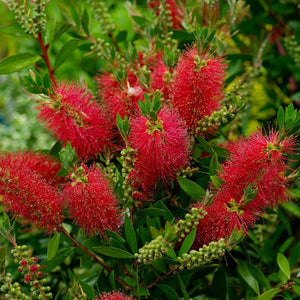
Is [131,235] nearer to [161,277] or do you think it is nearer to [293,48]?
[161,277]

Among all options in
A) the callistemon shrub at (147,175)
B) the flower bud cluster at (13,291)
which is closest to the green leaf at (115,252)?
the callistemon shrub at (147,175)

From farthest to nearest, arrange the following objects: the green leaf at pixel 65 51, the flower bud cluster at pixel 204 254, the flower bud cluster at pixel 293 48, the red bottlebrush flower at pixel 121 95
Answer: the flower bud cluster at pixel 293 48 < the green leaf at pixel 65 51 < the red bottlebrush flower at pixel 121 95 < the flower bud cluster at pixel 204 254

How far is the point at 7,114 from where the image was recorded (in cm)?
164

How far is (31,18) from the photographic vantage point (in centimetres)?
64

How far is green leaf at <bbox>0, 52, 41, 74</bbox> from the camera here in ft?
2.22

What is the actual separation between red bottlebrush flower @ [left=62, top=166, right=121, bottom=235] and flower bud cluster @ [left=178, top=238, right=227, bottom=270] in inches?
4.3

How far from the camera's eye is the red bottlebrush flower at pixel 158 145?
0.53 metres

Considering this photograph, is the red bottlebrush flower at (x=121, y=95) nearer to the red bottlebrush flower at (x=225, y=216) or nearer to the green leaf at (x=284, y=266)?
the red bottlebrush flower at (x=225, y=216)

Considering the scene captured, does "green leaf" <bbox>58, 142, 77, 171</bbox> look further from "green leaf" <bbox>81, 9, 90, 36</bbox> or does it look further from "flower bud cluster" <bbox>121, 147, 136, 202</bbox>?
"green leaf" <bbox>81, 9, 90, 36</bbox>

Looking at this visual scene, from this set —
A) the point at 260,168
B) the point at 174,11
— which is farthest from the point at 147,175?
the point at 174,11

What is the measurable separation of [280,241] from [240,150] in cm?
48

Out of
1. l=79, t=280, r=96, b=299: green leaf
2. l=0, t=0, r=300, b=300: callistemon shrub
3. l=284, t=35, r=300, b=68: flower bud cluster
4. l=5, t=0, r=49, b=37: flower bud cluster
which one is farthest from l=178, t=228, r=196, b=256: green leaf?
l=284, t=35, r=300, b=68: flower bud cluster

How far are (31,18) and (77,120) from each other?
175 millimetres

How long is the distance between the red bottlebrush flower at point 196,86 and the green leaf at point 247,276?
0.74ft
